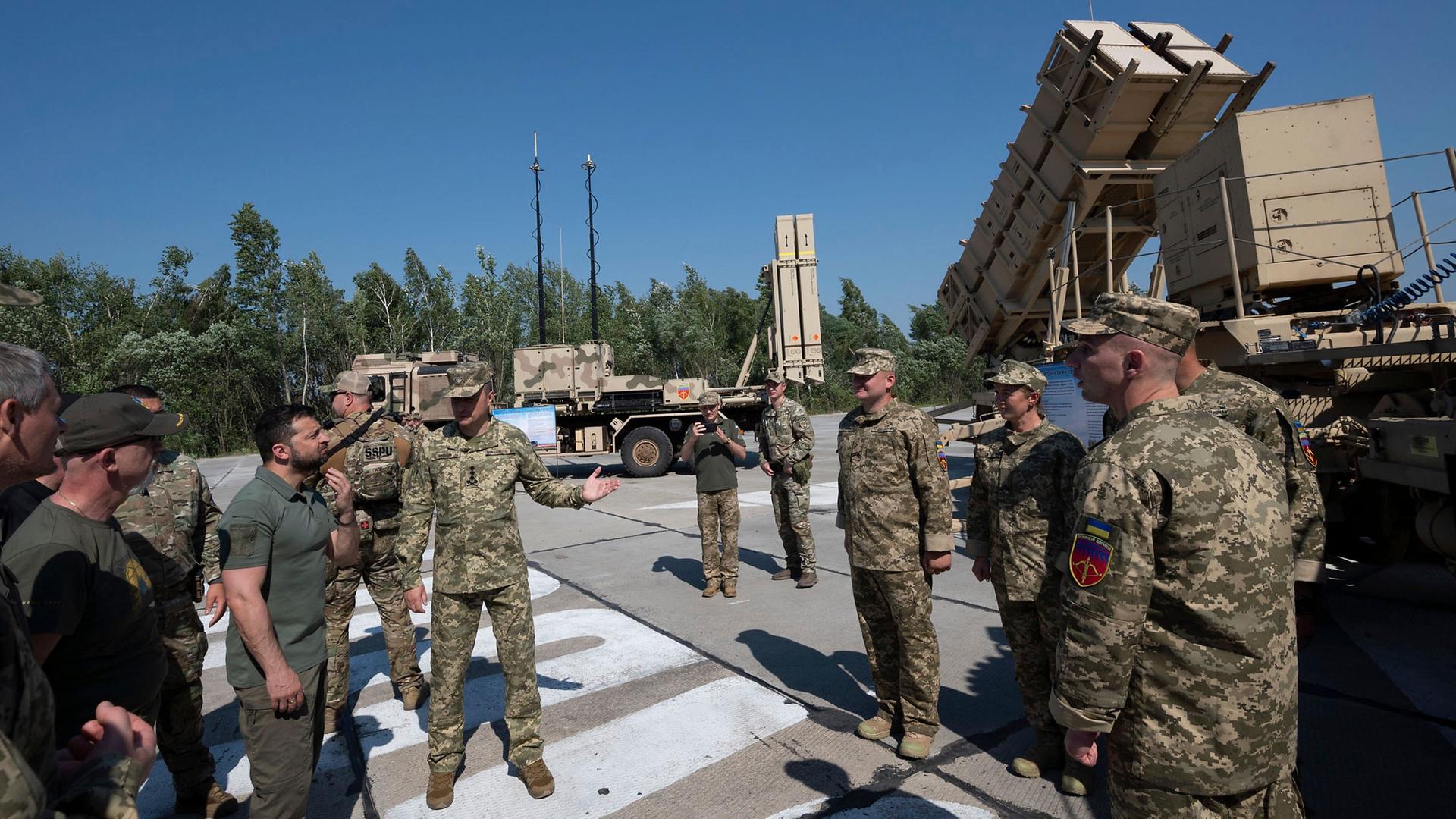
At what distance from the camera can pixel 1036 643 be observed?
3.10m

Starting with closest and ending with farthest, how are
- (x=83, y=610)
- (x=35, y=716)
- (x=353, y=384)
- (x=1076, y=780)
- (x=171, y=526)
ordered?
1. (x=35, y=716)
2. (x=83, y=610)
3. (x=1076, y=780)
4. (x=171, y=526)
5. (x=353, y=384)

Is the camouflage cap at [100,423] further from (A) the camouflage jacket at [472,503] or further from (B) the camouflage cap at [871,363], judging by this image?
(B) the camouflage cap at [871,363]

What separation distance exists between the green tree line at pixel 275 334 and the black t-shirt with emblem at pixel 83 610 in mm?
24592

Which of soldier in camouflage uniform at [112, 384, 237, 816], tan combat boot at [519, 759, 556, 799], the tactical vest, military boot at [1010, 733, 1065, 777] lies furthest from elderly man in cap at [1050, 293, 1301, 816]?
the tactical vest

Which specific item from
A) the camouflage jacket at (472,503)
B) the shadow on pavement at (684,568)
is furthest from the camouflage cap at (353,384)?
the shadow on pavement at (684,568)

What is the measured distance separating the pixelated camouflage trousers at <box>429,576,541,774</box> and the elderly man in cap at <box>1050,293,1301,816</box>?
211cm

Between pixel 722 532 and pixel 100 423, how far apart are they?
4.38 metres

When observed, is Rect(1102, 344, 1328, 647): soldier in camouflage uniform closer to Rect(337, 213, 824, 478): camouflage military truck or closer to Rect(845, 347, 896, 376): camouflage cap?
Rect(845, 347, 896, 376): camouflage cap

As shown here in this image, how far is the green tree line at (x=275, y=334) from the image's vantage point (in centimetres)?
2930

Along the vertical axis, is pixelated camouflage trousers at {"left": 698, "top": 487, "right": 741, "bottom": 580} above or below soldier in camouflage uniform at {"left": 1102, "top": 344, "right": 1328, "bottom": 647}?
below

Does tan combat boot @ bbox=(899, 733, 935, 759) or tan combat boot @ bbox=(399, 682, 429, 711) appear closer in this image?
tan combat boot @ bbox=(899, 733, 935, 759)

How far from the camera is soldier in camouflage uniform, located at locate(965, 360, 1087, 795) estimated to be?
3014mm

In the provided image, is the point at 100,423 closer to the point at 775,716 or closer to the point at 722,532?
the point at 775,716

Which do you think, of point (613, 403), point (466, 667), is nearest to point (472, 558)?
point (466, 667)
